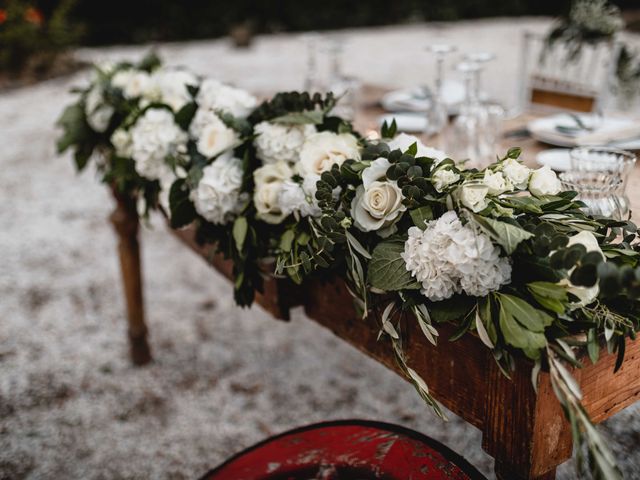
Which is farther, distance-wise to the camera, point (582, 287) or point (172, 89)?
point (172, 89)

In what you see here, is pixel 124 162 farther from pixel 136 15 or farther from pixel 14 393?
pixel 136 15

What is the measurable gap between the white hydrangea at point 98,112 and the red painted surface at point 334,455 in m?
1.06

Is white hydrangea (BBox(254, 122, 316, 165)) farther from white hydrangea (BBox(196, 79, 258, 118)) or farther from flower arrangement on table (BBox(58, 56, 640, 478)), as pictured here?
white hydrangea (BBox(196, 79, 258, 118))

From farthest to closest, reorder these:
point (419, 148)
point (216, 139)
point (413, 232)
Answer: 1. point (216, 139)
2. point (419, 148)
3. point (413, 232)

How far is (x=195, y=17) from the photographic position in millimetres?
8812

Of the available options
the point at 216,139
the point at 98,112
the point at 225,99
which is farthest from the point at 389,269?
the point at 98,112

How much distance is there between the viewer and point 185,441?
189 centimetres

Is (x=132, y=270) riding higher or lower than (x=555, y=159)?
lower

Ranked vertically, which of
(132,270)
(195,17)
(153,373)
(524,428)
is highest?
(524,428)

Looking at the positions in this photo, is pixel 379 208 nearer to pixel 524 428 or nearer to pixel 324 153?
pixel 324 153

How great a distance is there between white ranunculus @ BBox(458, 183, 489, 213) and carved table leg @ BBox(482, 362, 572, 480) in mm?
205

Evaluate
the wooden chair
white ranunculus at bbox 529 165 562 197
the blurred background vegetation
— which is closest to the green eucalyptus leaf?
white ranunculus at bbox 529 165 562 197

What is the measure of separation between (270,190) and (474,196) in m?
0.40

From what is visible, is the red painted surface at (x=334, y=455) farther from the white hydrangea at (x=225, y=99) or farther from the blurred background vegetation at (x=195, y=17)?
the blurred background vegetation at (x=195, y=17)
